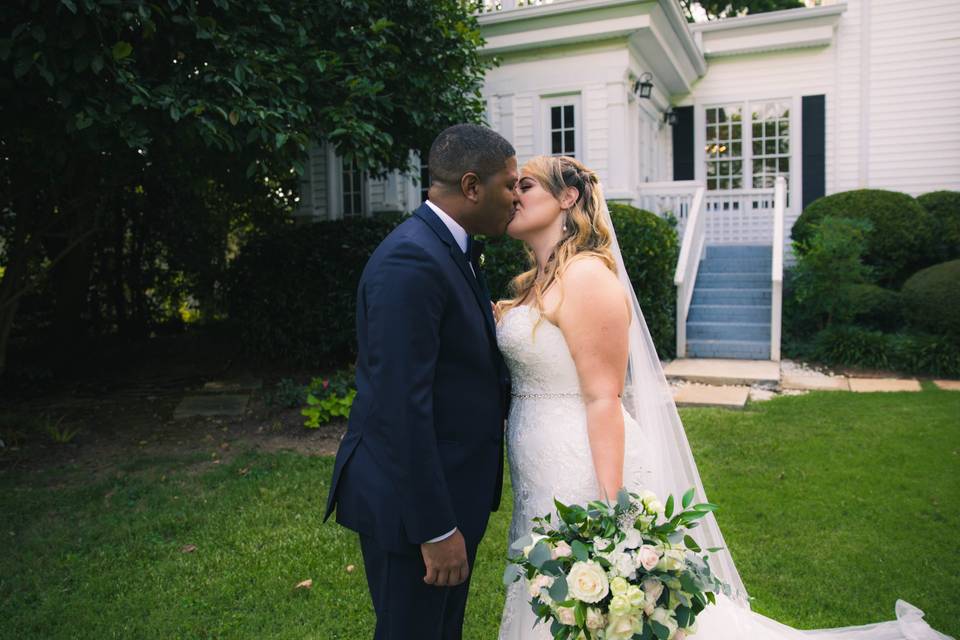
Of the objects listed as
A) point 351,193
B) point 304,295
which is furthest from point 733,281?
point 351,193

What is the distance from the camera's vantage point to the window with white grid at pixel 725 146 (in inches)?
586

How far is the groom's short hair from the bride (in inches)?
18.1

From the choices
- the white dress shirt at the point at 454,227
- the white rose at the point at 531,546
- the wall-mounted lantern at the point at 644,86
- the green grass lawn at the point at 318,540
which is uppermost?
the wall-mounted lantern at the point at 644,86

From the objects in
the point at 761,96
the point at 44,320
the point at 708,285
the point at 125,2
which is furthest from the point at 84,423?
the point at 761,96

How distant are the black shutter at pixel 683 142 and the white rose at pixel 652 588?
14.1 metres

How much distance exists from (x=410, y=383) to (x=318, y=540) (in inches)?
122

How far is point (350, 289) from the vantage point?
34.8ft

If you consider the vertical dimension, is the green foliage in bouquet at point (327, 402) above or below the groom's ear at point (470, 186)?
below

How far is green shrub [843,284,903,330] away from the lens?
10289 mm

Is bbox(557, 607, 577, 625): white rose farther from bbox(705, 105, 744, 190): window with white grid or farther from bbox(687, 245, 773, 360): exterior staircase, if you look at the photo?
bbox(705, 105, 744, 190): window with white grid

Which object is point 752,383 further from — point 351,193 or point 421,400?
point 351,193

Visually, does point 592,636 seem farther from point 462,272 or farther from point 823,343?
point 823,343

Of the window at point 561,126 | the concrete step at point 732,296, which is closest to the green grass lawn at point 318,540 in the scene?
the concrete step at point 732,296

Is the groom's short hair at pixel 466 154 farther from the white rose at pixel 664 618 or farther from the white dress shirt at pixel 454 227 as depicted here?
the white rose at pixel 664 618
